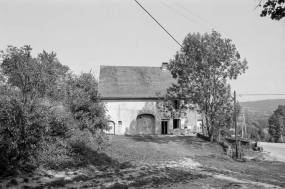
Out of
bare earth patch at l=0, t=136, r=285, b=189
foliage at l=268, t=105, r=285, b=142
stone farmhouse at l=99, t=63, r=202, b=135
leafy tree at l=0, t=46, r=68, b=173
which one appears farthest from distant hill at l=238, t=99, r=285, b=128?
leafy tree at l=0, t=46, r=68, b=173

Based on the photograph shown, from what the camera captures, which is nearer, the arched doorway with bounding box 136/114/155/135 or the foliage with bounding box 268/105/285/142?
the arched doorway with bounding box 136/114/155/135

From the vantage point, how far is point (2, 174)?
30.8ft

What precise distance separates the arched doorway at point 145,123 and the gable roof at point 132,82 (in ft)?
9.11

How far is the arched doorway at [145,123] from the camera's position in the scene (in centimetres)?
2950

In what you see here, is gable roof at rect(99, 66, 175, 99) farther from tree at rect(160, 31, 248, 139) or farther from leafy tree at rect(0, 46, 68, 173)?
leafy tree at rect(0, 46, 68, 173)

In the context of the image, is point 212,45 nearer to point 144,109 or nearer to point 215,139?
point 215,139

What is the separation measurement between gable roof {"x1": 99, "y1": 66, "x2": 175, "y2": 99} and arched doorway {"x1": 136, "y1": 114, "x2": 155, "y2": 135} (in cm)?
278

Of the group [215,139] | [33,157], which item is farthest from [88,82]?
[215,139]

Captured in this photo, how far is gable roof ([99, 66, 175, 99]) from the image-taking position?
2927 cm

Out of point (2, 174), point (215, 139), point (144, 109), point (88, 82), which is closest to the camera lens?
point (2, 174)

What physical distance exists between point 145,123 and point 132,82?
6117mm

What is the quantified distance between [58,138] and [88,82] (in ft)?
24.6

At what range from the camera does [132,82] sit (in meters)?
31.1

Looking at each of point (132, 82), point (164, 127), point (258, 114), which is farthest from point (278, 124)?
point (258, 114)
